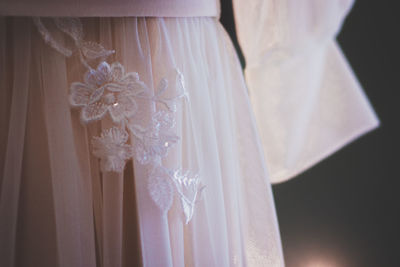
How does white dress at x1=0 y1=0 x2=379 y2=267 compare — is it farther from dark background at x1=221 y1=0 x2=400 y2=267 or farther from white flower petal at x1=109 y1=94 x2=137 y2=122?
dark background at x1=221 y1=0 x2=400 y2=267

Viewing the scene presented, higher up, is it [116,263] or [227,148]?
[227,148]

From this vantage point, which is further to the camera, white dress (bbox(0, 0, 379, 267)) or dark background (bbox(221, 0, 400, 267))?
dark background (bbox(221, 0, 400, 267))

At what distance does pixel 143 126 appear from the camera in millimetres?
673

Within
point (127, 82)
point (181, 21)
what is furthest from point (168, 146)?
point (181, 21)

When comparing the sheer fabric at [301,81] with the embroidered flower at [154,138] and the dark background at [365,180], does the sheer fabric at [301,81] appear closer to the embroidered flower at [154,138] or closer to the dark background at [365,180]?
the dark background at [365,180]

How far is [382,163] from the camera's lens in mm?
794

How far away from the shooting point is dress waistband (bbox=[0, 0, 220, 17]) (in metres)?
0.65

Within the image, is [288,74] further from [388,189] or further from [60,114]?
[60,114]

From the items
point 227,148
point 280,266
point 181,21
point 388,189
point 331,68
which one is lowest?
point 280,266

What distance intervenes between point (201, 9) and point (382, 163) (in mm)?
565

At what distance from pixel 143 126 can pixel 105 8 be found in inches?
10.2

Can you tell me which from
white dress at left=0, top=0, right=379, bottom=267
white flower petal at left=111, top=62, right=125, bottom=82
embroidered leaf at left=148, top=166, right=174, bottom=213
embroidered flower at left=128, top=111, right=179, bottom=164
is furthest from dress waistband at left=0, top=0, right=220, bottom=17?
embroidered leaf at left=148, top=166, right=174, bottom=213

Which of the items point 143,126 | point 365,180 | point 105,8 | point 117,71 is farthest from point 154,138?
point 365,180

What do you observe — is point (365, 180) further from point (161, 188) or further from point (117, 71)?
point (117, 71)
